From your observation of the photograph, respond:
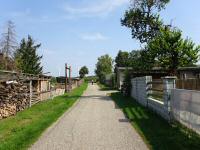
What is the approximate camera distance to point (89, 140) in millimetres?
10555

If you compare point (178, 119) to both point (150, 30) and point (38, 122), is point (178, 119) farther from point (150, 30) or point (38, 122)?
point (150, 30)

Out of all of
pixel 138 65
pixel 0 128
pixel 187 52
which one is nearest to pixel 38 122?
pixel 0 128

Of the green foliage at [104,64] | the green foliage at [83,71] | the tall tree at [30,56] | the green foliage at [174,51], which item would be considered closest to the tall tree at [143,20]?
the green foliage at [174,51]

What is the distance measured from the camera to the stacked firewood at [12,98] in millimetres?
18422

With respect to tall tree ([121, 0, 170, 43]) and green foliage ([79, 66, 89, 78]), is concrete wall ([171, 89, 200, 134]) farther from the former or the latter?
green foliage ([79, 66, 89, 78])

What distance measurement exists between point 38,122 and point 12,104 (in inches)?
208

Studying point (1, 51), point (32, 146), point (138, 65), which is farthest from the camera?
point (1, 51)

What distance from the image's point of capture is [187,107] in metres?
11.6

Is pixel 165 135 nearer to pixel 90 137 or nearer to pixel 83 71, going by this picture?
pixel 90 137

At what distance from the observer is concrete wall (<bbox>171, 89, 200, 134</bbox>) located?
1052 centimetres

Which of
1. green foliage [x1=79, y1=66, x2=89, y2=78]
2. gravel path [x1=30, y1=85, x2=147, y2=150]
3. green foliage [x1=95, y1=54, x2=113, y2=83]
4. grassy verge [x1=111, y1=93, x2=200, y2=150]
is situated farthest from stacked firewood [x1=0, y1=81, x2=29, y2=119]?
green foliage [x1=79, y1=66, x2=89, y2=78]

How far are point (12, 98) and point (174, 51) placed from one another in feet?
56.6

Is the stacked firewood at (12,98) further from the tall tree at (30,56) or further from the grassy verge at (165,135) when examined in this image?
the tall tree at (30,56)

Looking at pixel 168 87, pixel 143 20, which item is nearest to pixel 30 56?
pixel 143 20
